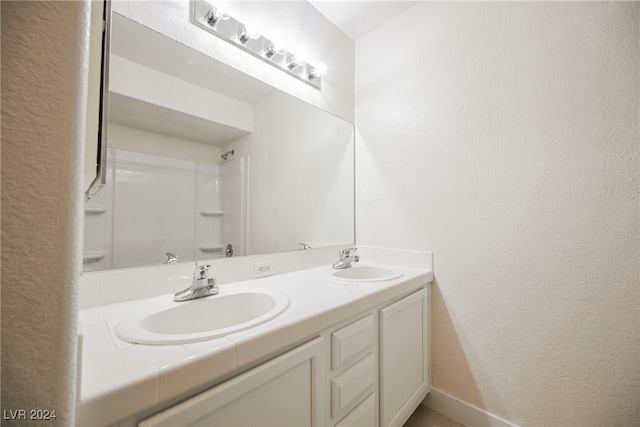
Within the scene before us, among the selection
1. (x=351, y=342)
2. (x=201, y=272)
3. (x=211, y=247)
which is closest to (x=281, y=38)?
(x=211, y=247)

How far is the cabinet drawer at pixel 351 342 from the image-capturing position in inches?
33.6

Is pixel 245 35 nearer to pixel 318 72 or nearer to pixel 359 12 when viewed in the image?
pixel 318 72

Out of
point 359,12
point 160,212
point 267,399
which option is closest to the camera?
point 267,399

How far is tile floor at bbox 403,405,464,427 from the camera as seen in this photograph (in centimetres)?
131

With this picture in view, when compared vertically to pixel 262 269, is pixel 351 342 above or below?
below

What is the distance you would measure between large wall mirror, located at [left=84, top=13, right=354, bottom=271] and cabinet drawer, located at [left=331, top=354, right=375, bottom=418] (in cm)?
70

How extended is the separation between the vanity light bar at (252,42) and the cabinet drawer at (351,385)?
5.01 ft

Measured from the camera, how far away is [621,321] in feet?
3.12

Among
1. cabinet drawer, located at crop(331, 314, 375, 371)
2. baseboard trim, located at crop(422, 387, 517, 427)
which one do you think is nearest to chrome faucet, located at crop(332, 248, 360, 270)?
cabinet drawer, located at crop(331, 314, 375, 371)

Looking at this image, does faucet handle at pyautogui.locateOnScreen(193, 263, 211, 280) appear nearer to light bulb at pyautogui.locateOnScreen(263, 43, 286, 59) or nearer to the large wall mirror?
the large wall mirror

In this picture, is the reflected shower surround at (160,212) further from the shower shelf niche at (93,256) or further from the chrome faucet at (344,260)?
the chrome faucet at (344,260)

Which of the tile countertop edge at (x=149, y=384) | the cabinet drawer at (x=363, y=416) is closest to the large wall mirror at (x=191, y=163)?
the tile countertop edge at (x=149, y=384)

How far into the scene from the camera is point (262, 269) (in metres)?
1.30

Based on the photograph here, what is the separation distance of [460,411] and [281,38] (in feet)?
7.42
